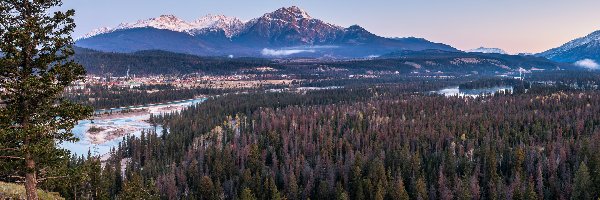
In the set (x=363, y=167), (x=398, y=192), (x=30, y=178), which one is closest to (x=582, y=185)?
(x=398, y=192)

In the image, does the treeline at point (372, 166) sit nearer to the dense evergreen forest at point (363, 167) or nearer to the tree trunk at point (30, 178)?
the dense evergreen forest at point (363, 167)

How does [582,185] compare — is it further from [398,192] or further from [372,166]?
[372,166]

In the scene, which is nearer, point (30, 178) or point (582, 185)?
point (30, 178)

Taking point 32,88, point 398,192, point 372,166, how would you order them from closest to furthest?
point 32,88 < point 398,192 < point 372,166

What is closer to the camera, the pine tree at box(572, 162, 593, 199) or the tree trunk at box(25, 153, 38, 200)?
the tree trunk at box(25, 153, 38, 200)

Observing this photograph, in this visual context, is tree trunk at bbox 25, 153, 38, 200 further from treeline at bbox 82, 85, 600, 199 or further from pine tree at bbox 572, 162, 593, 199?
pine tree at bbox 572, 162, 593, 199

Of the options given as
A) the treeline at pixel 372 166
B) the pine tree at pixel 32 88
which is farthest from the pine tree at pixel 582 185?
the pine tree at pixel 32 88

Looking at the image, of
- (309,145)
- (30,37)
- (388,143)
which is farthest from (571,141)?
(30,37)

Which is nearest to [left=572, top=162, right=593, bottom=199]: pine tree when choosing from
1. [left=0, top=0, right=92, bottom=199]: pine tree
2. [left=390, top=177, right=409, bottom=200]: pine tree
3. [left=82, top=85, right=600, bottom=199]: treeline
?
[left=82, top=85, right=600, bottom=199]: treeline
